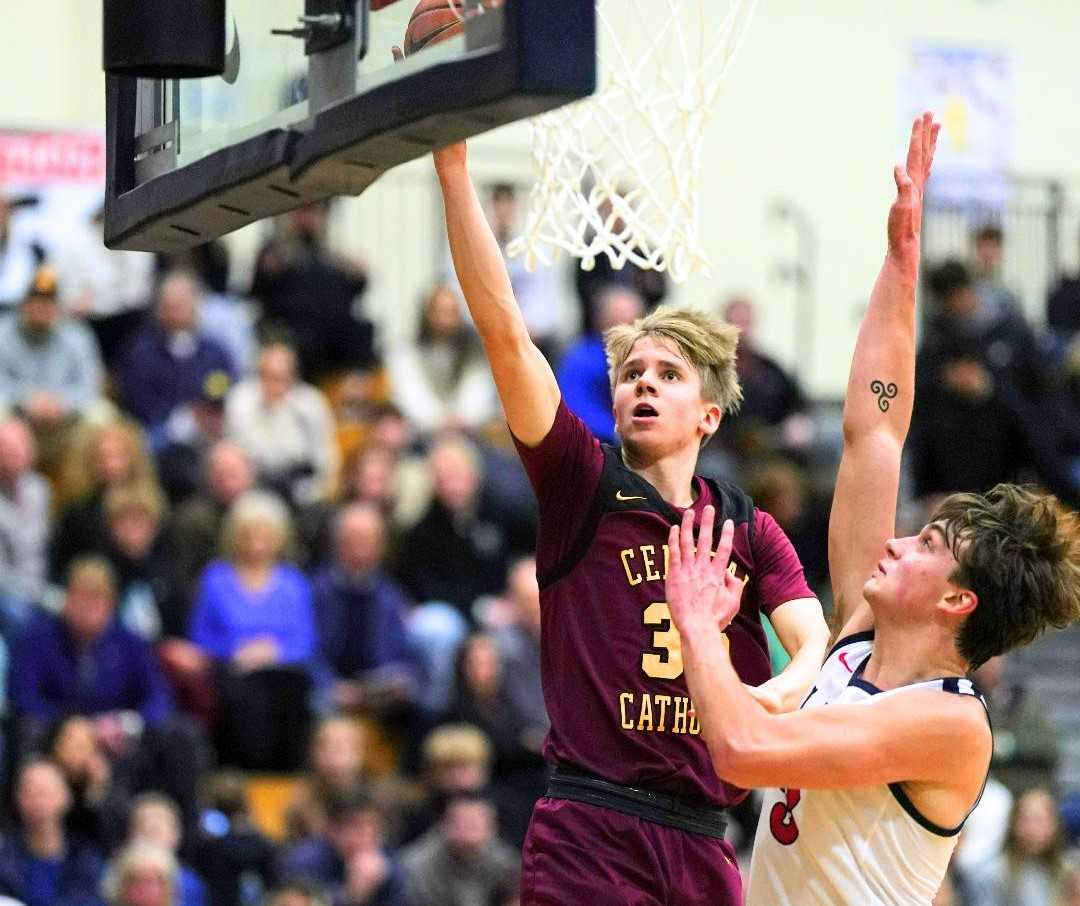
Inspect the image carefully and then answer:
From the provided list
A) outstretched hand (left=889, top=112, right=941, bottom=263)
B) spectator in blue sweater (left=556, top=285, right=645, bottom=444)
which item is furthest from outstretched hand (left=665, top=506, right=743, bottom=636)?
spectator in blue sweater (left=556, top=285, right=645, bottom=444)

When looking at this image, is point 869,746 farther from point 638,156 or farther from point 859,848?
point 638,156

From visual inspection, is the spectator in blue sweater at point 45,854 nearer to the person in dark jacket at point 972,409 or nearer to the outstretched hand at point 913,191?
the outstretched hand at point 913,191

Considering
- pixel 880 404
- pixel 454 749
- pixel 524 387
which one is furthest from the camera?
pixel 454 749

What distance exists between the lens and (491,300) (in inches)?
174

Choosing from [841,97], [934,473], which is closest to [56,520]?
[934,473]

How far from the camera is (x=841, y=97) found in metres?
15.7

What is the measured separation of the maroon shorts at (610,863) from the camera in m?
4.57

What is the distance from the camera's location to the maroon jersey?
4.65 m

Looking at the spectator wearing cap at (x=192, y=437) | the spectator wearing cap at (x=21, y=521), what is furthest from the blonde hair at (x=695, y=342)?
the spectator wearing cap at (x=192, y=437)

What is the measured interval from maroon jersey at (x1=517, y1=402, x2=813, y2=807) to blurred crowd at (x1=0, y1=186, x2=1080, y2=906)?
360 cm

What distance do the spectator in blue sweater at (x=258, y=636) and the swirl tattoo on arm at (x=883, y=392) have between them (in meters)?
4.82

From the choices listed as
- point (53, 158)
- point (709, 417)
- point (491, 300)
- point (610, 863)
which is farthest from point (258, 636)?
point (491, 300)

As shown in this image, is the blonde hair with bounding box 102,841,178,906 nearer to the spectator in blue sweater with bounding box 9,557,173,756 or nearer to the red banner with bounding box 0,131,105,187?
the spectator in blue sweater with bounding box 9,557,173,756

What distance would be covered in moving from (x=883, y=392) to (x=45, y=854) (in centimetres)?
471
